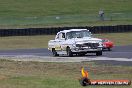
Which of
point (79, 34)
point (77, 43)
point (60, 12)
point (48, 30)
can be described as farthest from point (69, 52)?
point (60, 12)

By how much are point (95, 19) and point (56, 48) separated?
1114 inches

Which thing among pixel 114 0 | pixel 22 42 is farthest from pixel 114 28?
pixel 114 0

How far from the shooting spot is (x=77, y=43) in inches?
1085

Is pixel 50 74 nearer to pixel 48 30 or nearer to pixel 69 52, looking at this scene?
pixel 69 52

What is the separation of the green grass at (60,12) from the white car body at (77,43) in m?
22.9

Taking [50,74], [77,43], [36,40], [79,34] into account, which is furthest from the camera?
[36,40]

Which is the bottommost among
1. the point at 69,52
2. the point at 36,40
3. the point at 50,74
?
the point at 36,40

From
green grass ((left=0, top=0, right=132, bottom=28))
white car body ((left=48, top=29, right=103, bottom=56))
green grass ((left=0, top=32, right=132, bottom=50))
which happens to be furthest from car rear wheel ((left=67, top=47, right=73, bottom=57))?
green grass ((left=0, top=0, right=132, bottom=28))

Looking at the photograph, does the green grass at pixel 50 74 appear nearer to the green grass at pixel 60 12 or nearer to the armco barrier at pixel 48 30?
the armco barrier at pixel 48 30

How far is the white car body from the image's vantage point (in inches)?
1081

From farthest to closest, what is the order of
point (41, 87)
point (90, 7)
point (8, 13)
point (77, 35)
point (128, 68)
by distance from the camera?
point (90, 7) < point (8, 13) < point (77, 35) < point (128, 68) < point (41, 87)

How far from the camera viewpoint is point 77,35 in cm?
2820

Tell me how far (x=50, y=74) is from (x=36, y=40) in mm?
28172

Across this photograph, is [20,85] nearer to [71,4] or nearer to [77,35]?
[77,35]
